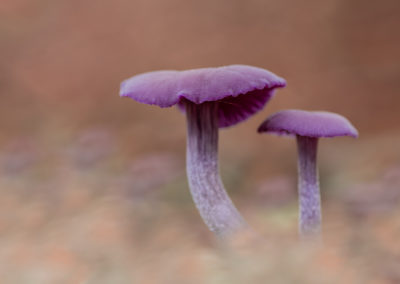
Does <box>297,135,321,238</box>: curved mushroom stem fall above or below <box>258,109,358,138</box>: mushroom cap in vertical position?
below

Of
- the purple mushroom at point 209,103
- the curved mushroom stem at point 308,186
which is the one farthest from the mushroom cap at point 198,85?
the curved mushroom stem at point 308,186

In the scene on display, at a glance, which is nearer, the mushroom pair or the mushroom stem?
the mushroom pair

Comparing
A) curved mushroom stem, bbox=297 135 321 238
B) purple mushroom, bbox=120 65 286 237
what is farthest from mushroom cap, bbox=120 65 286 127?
curved mushroom stem, bbox=297 135 321 238

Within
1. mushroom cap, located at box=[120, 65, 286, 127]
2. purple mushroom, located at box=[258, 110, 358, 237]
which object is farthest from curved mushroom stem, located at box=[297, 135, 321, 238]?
mushroom cap, located at box=[120, 65, 286, 127]

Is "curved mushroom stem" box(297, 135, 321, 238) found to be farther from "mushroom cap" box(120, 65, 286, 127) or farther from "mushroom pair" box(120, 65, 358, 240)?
"mushroom cap" box(120, 65, 286, 127)

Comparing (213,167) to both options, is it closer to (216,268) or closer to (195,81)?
(195,81)
